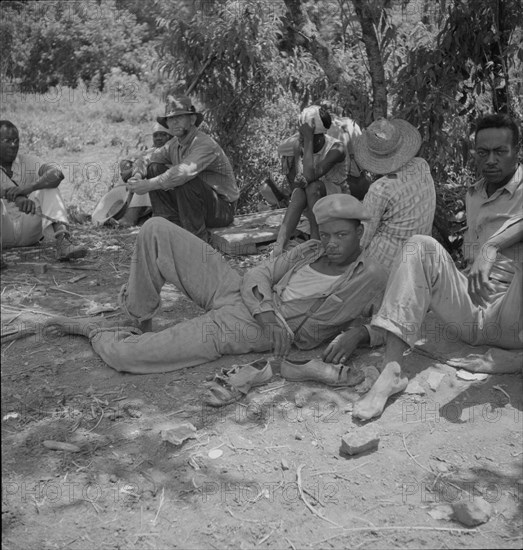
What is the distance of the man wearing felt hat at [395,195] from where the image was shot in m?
4.45

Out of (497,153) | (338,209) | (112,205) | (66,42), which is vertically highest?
(66,42)

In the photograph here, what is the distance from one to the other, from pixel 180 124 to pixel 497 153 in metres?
3.39

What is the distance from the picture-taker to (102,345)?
4.29m

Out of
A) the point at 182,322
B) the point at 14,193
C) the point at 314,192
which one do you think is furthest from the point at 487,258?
the point at 14,193

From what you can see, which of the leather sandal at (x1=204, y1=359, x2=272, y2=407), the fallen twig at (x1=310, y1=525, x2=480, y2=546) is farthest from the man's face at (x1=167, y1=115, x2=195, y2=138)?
the fallen twig at (x1=310, y1=525, x2=480, y2=546)

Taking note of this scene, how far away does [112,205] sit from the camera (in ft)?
25.9

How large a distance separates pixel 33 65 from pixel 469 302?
61.4 ft

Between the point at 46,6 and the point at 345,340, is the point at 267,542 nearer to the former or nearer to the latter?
the point at 345,340

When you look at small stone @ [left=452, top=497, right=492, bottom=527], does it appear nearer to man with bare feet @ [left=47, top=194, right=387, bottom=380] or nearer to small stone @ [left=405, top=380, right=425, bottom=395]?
small stone @ [left=405, top=380, right=425, bottom=395]

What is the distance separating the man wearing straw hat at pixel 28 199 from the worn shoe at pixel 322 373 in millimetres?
3114

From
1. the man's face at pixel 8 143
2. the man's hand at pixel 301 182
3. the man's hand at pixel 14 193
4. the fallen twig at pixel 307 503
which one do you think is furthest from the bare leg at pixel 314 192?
the fallen twig at pixel 307 503

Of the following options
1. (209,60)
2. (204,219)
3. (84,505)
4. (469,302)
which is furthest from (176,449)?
(209,60)

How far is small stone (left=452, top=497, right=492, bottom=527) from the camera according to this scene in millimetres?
2842

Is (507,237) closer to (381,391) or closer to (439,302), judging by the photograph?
(439,302)
